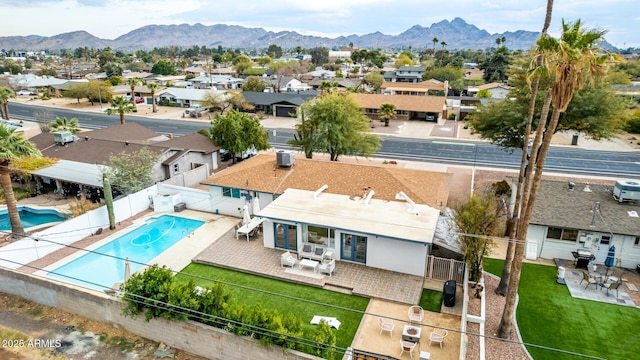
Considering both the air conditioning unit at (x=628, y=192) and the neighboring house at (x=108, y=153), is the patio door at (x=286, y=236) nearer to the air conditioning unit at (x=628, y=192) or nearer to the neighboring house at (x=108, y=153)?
the neighboring house at (x=108, y=153)

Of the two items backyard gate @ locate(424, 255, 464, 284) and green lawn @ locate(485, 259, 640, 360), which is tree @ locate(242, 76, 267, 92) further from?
green lawn @ locate(485, 259, 640, 360)

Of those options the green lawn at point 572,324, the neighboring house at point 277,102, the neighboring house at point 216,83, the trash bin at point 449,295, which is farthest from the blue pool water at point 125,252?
the neighboring house at point 216,83

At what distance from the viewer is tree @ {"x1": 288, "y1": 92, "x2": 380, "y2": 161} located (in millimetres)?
38312

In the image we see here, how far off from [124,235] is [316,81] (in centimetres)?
9151

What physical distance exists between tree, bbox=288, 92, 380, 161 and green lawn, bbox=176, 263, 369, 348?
19114 mm

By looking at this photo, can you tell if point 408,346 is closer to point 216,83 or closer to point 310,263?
point 310,263

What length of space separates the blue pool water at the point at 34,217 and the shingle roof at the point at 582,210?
3381cm

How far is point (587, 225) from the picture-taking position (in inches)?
885

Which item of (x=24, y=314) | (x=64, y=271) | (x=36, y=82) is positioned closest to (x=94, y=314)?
(x=24, y=314)

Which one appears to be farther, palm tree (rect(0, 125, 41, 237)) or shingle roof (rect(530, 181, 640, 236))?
palm tree (rect(0, 125, 41, 237))

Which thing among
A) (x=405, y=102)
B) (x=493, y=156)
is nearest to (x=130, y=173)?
(x=493, y=156)

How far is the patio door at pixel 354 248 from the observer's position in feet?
74.0

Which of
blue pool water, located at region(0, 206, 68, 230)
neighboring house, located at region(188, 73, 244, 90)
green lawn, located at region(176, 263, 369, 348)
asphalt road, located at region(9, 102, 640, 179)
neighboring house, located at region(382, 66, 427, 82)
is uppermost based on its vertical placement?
neighboring house, located at region(382, 66, 427, 82)

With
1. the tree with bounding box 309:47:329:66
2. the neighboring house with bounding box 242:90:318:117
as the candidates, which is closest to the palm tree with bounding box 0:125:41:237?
the neighboring house with bounding box 242:90:318:117
